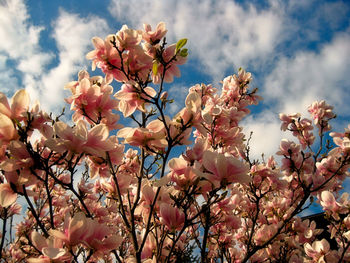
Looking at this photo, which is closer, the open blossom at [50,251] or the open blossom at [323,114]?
the open blossom at [50,251]

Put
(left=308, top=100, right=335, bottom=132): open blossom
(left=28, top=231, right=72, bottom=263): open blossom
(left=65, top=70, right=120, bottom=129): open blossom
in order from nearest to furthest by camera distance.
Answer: (left=28, top=231, right=72, bottom=263): open blossom < (left=65, top=70, right=120, bottom=129): open blossom < (left=308, top=100, right=335, bottom=132): open blossom

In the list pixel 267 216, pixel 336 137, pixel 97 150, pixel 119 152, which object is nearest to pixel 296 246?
pixel 267 216

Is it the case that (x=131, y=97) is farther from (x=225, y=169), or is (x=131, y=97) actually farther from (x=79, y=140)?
(x=225, y=169)

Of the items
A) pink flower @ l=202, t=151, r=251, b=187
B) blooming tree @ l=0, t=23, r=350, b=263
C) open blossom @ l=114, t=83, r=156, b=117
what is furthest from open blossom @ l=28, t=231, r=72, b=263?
open blossom @ l=114, t=83, r=156, b=117

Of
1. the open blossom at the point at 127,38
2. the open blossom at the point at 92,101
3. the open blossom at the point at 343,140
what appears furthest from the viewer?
the open blossom at the point at 343,140

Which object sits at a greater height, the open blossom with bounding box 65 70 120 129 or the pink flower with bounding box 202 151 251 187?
the open blossom with bounding box 65 70 120 129

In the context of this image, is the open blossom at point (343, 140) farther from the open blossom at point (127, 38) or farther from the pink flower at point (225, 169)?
the open blossom at point (127, 38)

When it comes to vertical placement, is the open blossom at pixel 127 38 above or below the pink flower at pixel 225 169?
above

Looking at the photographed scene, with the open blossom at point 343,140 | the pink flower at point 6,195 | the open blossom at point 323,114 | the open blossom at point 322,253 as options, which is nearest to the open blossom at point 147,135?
the pink flower at point 6,195

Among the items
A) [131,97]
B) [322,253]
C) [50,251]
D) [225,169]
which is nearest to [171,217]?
[225,169]

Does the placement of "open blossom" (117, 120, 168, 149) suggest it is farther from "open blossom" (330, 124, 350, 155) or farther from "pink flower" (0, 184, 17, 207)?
"open blossom" (330, 124, 350, 155)

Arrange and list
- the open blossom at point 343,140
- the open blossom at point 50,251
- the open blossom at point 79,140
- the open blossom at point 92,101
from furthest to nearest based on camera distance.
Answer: the open blossom at point 343,140, the open blossom at point 92,101, the open blossom at point 79,140, the open blossom at point 50,251

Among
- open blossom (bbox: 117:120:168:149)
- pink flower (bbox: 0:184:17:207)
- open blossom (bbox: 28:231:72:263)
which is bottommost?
open blossom (bbox: 28:231:72:263)

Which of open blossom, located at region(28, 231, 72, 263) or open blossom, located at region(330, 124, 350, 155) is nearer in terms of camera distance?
open blossom, located at region(28, 231, 72, 263)
